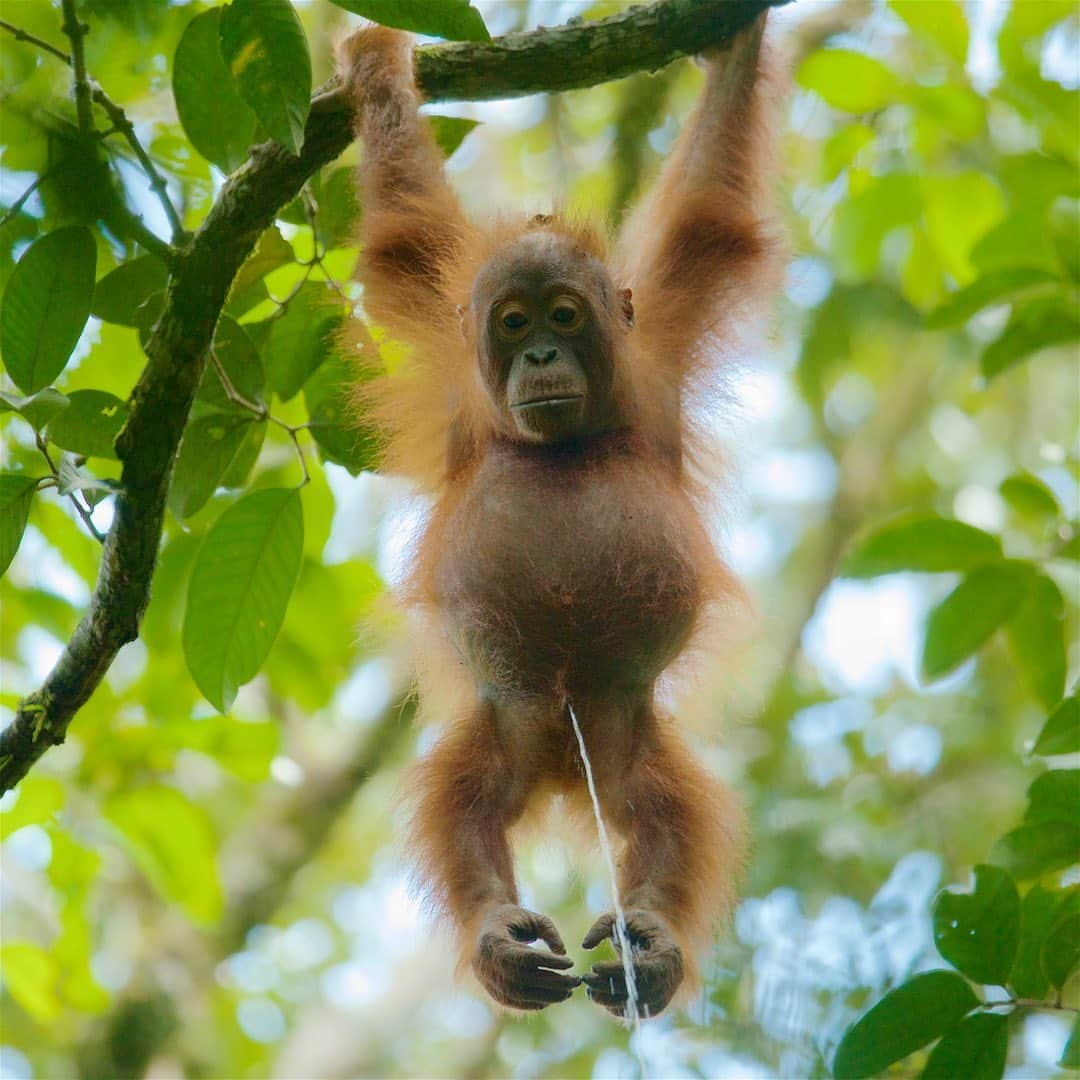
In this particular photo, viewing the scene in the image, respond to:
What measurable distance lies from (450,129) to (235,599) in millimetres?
1574

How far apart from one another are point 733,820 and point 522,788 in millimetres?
640

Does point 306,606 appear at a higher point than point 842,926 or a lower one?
higher

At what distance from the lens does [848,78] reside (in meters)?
5.04

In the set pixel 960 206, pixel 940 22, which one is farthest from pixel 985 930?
pixel 960 206

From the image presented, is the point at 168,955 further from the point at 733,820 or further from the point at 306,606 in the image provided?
the point at 733,820

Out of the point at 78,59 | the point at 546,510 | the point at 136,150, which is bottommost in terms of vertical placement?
the point at 546,510

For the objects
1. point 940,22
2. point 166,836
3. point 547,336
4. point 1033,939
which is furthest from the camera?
point 166,836

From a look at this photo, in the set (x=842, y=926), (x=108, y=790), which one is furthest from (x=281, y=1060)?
(x=842, y=926)

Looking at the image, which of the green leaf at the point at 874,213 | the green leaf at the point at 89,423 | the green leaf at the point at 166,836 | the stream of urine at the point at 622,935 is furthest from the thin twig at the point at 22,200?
the green leaf at the point at 874,213

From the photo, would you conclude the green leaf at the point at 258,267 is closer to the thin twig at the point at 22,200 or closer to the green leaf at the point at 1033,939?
the thin twig at the point at 22,200

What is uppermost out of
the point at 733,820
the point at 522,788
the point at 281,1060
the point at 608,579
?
the point at 608,579

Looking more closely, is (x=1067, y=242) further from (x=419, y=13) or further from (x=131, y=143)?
(x=131, y=143)

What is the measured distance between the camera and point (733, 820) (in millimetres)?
3957

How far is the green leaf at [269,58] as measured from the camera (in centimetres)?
277
